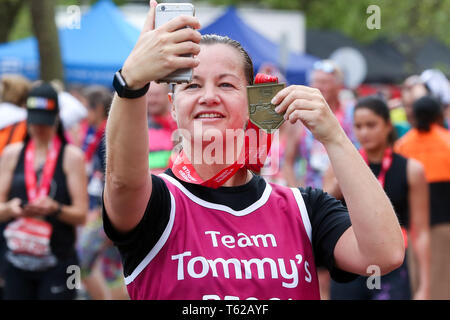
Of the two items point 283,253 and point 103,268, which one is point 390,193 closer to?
point 283,253

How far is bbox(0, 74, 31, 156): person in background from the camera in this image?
639cm

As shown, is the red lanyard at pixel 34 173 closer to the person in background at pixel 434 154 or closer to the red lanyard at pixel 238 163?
the red lanyard at pixel 238 163

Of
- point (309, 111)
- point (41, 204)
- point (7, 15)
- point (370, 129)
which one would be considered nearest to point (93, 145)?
point (41, 204)

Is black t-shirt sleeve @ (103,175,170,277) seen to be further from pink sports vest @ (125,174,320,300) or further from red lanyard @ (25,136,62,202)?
red lanyard @ (25,136,62,202)

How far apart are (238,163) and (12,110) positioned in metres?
5.23

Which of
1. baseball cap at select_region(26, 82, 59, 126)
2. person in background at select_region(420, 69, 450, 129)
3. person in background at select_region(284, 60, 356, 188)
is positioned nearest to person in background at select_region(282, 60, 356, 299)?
person in background at select_region(284, 60, 356, 188)

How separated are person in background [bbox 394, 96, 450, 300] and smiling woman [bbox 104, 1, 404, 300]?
5.17m

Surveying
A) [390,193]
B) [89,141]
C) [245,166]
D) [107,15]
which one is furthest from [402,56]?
[245,166]

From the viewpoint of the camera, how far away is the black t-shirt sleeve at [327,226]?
2.39 metres

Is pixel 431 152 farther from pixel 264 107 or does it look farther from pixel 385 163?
pixel 264 107

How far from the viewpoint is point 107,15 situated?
46.1 ft

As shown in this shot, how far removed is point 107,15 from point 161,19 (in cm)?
1258

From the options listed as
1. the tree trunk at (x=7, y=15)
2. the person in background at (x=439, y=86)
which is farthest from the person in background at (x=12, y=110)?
the tree trunk at (x=7, y=15)

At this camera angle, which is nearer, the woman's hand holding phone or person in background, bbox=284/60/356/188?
the woman's hand holding phone
